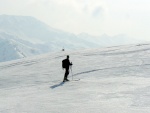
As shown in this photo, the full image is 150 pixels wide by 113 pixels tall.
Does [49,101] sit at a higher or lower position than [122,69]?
lower

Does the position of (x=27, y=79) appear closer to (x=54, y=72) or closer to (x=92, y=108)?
(x=54, y=72)

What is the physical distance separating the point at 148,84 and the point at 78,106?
4.94 meters

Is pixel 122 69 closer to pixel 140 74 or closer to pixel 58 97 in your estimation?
pixel 140 74

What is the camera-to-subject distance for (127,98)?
38.5ft

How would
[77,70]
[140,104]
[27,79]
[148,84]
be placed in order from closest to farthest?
[140,104], [148,84], [27,79], [77,70]

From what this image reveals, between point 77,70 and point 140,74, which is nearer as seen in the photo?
point 140,74

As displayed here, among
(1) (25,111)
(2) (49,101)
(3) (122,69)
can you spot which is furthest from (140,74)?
(1) (25,111)

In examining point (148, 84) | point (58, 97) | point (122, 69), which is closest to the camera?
point (58, 97)

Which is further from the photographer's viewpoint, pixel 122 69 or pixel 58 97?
pixel 122 69

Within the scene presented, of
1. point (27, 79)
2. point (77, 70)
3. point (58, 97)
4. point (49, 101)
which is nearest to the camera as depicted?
point (49, 101)

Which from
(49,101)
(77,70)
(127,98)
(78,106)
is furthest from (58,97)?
(77,70)

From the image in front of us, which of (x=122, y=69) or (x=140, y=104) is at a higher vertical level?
(x=122, y=69)

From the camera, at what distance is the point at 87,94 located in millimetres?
13398

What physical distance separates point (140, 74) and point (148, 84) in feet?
12.6
